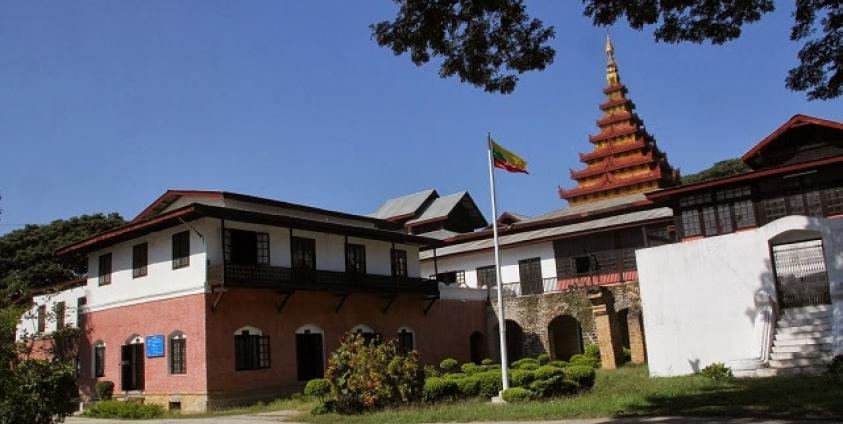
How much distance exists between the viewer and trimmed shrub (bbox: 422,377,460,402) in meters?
16.7

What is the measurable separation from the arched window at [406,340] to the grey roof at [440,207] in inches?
545

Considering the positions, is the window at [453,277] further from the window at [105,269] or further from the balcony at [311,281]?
the window at [105,269]

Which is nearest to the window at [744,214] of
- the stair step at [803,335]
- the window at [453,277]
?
the stair step at [803,335]

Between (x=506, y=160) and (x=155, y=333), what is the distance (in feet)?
40.6

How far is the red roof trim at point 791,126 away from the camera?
23.5m

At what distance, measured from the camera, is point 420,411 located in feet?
49.7

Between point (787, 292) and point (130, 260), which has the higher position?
point (130, 260)

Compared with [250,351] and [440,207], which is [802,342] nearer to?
[250,351]

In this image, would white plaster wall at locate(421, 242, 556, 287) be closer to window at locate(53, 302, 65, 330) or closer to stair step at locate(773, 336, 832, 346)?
stair step at locate(773, 336, 832, 346)

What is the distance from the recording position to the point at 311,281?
23656 millimetres

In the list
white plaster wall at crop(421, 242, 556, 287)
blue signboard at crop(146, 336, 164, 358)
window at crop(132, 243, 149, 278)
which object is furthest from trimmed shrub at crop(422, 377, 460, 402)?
white plaster wall at crop(421, 242, 556, 287)

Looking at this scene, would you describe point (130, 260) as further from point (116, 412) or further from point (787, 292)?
point (787, 292)

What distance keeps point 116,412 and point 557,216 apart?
831 inches

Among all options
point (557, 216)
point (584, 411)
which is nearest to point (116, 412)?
point (584, 411)
